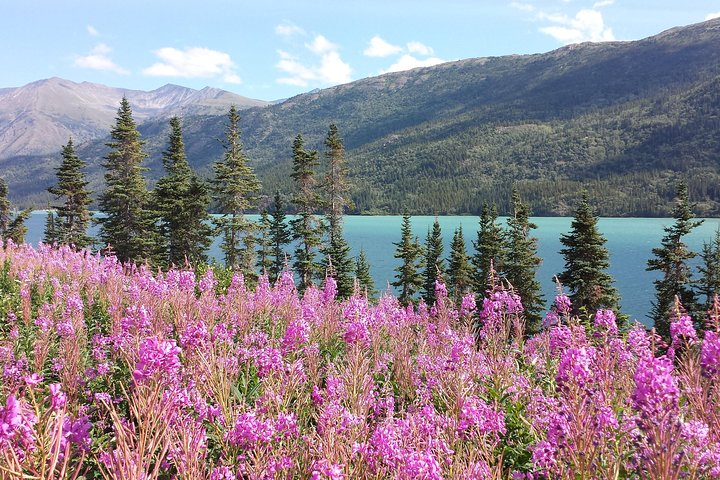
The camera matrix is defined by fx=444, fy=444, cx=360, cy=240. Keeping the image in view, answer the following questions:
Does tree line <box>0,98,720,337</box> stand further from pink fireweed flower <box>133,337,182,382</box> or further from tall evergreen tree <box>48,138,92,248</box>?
pink fireweed flower <box>133,337,182,382</box>

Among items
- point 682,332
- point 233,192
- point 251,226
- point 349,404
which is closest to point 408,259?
point 251,226

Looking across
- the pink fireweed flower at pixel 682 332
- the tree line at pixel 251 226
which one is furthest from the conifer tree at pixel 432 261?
the pink fireweed flower at pixel 682 332

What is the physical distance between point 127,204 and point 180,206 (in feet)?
14.2

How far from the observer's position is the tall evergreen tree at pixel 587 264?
28.9 m

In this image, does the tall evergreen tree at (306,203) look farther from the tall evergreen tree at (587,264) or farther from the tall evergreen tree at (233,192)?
the tall evergreen tree at (587,264)

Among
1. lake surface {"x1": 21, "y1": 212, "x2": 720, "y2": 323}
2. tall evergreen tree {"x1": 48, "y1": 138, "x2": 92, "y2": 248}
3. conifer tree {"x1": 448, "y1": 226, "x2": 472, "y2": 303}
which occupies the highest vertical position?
tall evergreen tree {"x1": 48, "y1": 138, "x2": 92, "y2": 248}

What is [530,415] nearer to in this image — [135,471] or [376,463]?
[376,463]

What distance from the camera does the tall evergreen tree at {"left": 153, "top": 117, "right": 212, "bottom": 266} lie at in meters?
33.4

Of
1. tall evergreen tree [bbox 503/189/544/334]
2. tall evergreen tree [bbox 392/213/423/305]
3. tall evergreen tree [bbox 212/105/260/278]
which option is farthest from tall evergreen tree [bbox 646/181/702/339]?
tall evergreen tree [bbox 212/105/260/278]

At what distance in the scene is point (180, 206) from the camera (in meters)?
33.3

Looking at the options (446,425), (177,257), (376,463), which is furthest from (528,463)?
(177,257)

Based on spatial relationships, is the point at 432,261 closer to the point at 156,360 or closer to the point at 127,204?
the point at 127,204

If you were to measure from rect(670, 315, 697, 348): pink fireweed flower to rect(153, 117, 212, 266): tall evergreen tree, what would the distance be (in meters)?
32.4

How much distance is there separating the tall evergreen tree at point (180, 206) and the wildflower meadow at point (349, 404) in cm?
2714
